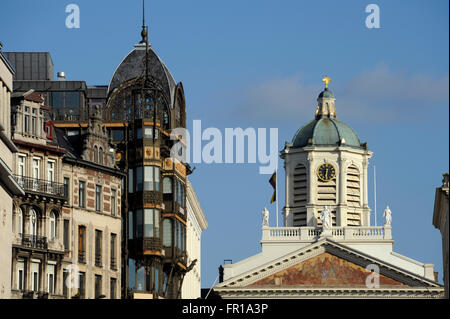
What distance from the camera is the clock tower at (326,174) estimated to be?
15475cm

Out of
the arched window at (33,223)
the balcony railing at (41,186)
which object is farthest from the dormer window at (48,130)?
the arched window at (33,223)

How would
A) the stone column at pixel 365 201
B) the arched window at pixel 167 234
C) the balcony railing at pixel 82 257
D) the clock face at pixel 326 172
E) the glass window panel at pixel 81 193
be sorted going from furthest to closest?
the clock face at pixel 326 172 → the stone column at pixel 365 201 → the arched window at pixel 167 234 → the glass window panel at pixel 81 193 → the balcony railing at pixel 82 257

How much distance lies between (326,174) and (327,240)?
1900 cm

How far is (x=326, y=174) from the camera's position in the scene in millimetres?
156500

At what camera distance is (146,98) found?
101 m

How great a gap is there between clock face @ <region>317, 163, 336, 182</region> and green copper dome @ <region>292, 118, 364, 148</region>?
Answer: 2031mm

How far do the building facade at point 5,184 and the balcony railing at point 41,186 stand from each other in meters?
8.46

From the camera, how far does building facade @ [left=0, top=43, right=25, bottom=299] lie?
67438mm

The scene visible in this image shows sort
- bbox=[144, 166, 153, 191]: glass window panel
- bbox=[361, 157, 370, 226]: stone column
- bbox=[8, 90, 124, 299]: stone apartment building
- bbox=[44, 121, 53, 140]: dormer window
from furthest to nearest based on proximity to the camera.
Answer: bbox=[361, 157, 370, 226]: stone column, bbox=[144, 166, 153, 191]: glass window panel, bbox=[44, 121, 53, 140]: dormer window, bbox=[8, 90, 124, 299]: stone apartment building

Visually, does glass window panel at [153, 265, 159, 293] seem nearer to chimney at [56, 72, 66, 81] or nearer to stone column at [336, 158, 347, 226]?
chimney at [56, 72, 66, 81]

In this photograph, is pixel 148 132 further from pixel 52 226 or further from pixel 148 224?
pixel 52 226

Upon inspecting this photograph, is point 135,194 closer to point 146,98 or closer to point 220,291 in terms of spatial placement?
point 146,98

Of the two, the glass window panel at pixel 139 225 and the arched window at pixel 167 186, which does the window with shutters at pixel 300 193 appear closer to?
the arched window at pixel 167 186

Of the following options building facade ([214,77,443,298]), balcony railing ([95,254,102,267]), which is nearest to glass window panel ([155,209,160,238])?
balcony railing ([95,254,102,267])
